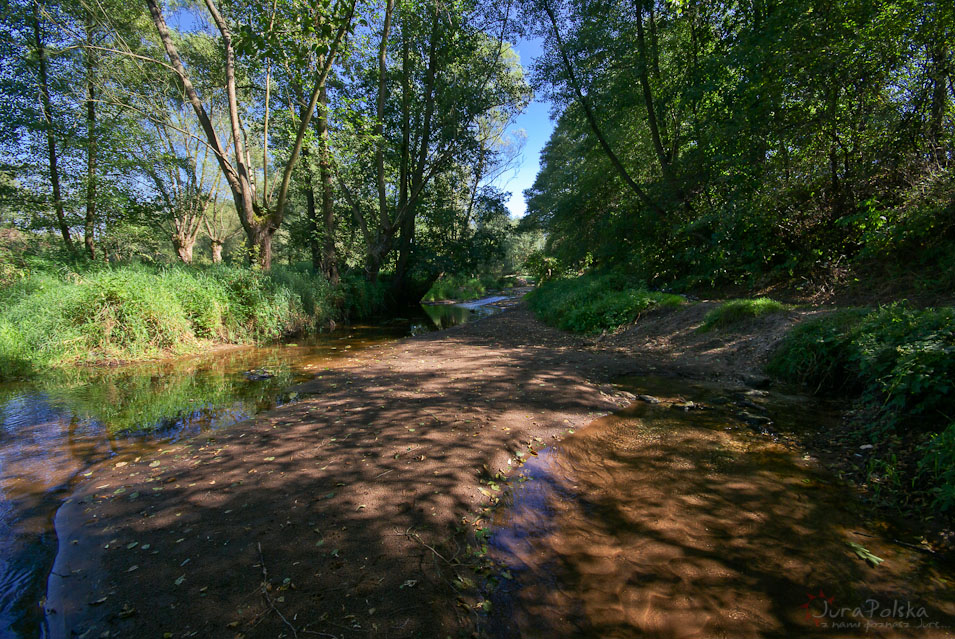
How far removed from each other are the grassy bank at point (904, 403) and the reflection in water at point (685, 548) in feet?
1.48

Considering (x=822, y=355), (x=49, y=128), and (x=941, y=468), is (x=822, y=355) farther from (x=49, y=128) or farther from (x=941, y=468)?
(x=49, y=128)

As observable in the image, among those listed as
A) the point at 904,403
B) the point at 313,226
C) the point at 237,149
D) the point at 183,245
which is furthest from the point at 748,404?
the point at 183,245

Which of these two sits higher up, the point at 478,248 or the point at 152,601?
the point at 478,248

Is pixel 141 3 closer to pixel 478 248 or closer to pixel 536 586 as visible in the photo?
pixel 478 248

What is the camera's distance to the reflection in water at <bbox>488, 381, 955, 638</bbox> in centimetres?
203

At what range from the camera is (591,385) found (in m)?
5.90

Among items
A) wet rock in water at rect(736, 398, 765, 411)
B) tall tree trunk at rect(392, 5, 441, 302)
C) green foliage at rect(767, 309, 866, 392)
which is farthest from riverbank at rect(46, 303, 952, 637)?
tall tree trunk at rect(392, 5, 441, 302)

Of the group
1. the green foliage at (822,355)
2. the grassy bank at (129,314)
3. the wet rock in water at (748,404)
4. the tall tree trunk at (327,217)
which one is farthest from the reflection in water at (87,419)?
the tall tree trunk at (327,217)

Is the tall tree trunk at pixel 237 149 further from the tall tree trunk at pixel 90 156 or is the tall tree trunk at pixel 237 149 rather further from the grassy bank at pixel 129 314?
the tall tree trunk at pixel 90 156

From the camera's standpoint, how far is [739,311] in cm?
761

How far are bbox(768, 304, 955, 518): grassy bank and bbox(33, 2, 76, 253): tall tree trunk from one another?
68.5 feet

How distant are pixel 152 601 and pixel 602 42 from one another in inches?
620

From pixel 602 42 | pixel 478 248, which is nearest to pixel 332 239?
pixel 478 248

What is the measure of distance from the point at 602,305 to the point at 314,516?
9939mm
